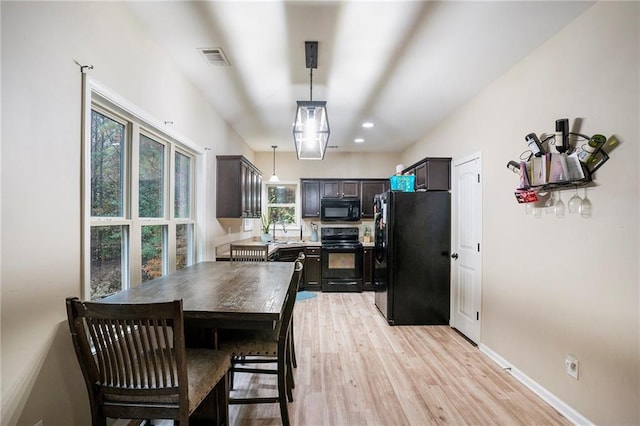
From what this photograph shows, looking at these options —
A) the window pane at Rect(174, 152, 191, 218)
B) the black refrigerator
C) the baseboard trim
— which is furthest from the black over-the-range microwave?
the baseboard trim

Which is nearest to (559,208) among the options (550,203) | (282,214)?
(550,203)

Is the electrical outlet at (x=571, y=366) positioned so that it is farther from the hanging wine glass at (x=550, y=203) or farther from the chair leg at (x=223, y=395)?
the chair leg at (x=223, y=395)

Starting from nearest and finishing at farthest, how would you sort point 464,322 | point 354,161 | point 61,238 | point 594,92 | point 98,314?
point 98,314 < point 61,238 < point 594,92 < point 464,322 < point 354,161

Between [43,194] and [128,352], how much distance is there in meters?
0.83

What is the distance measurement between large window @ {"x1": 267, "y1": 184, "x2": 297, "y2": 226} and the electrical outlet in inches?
189

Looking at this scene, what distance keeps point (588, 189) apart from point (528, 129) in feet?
2.44

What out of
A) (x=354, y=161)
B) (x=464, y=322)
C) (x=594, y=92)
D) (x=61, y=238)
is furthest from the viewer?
(x=354, y=161)

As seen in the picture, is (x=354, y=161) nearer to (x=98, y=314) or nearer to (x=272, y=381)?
(x=272, y=381)

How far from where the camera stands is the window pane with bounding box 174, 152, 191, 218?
305 centimetres

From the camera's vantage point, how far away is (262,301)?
5.33 feet

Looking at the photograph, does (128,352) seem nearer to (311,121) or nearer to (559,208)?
(311,121)

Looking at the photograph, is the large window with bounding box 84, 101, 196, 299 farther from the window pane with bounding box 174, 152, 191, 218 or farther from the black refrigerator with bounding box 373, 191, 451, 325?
the black refrigerator with bounding box 373, 191, 451, 325

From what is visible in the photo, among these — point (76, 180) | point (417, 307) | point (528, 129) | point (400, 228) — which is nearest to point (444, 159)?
point (400, 228)

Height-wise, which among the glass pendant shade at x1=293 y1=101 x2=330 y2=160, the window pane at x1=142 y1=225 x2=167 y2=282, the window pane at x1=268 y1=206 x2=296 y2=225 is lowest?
the window pane at x1=142 y1=225 x2=167 y2=282
